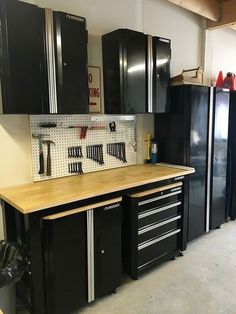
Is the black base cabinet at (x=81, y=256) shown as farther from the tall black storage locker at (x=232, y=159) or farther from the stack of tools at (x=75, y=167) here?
the tall black storage locker at (x=232, y=159)

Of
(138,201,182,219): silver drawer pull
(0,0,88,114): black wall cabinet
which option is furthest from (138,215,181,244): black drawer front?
(0,0,88,114): black wall cabinet

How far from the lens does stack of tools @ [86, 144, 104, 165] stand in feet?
8.36

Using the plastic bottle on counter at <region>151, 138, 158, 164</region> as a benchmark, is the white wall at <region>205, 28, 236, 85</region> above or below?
above

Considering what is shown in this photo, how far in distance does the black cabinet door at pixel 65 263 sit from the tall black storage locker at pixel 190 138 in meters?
1.47

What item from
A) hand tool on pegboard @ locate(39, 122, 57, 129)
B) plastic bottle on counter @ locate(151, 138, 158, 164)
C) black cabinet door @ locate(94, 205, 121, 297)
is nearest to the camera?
black cabinet door @ locate(94, 205, 121, 297)

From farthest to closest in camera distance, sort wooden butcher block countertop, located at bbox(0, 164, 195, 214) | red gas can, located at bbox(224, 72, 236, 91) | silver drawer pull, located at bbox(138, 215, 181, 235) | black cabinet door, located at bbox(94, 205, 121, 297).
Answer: red gas can, located at bbox(224, 72, 236, 91)
silver drawer pull, located at bbox(138, 215, 181, 235)
black cabinet door, located at bbox(94, 205, 121, 297)
wooden butcher block countertop, located at bbox(0, 164, 195, 214)

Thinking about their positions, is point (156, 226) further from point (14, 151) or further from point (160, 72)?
point (160, 72)

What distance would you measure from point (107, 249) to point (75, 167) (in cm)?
82

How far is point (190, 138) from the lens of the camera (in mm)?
2814

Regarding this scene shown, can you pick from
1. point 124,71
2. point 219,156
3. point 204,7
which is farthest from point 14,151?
point 204,7

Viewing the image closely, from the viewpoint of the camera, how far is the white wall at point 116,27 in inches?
82.0

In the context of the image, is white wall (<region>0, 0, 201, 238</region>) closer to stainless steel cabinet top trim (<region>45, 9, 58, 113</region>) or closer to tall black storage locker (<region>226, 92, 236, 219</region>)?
stainless steel cabinet top trim (<region>45, 9, 58, 113</region>)

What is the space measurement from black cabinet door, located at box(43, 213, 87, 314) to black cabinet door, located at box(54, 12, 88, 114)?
2.85 ft

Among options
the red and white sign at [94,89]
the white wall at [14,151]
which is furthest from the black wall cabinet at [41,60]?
the red and white sign at [94,89]
